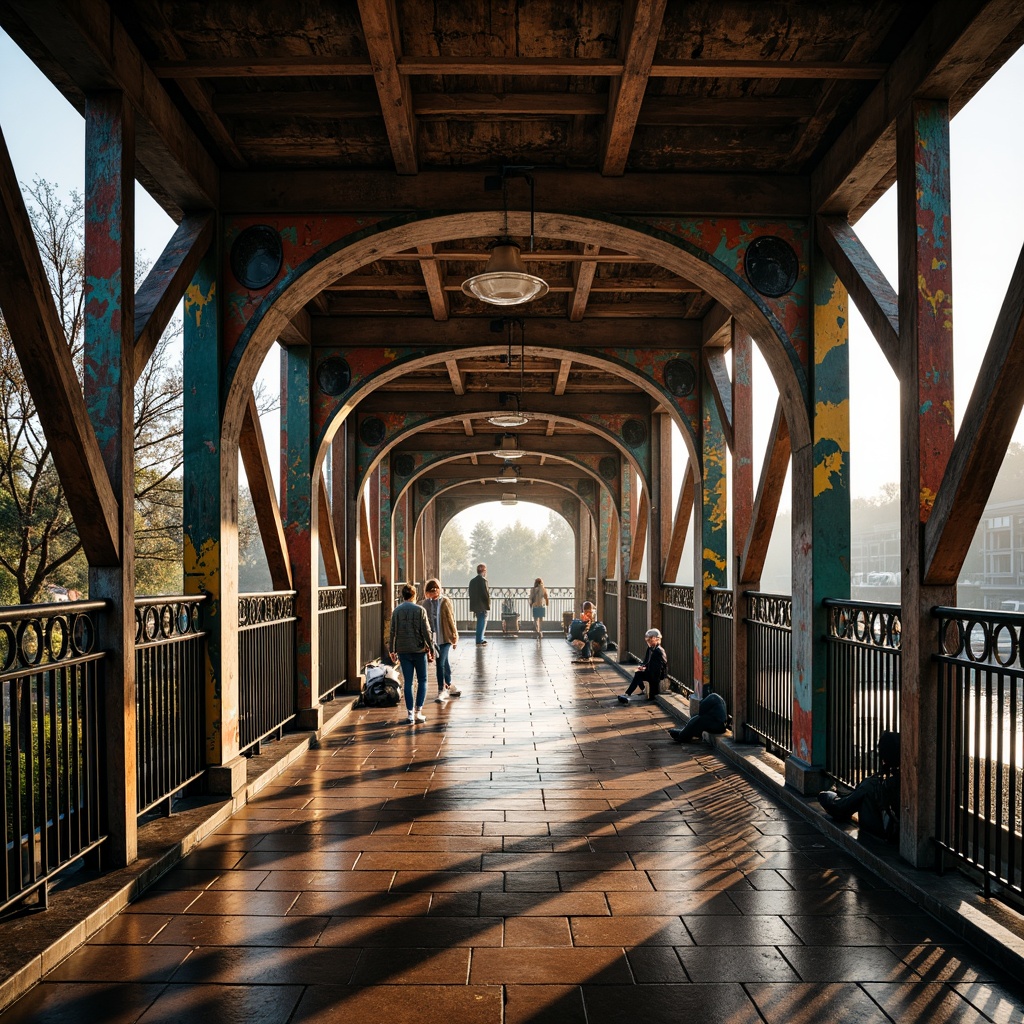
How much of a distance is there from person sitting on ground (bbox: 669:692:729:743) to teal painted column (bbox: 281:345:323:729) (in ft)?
10.1

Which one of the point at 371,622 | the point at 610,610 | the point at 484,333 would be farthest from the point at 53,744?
the point at 610,610

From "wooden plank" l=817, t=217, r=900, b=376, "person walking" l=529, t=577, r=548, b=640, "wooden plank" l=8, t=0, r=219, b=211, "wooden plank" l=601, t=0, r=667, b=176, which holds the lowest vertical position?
"person walking" l=529, t=577, r=548, b=640

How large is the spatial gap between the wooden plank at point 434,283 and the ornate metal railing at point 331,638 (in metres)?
2.80

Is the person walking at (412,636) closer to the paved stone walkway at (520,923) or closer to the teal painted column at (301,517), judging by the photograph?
the teal painted column at (301,517)

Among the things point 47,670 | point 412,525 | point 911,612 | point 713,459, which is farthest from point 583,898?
point 412,525

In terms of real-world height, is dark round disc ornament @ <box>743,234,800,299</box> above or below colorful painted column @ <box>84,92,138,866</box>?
above

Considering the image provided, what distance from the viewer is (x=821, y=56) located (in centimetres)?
445

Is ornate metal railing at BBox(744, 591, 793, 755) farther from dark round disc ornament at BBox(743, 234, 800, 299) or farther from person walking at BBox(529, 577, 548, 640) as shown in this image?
person walking at BBox(529, 577, 548, 640)

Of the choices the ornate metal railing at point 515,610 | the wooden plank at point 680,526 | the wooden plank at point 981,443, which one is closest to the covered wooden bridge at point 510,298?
the wooden plank at point 981,443

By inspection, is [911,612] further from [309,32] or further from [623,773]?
[309,32]

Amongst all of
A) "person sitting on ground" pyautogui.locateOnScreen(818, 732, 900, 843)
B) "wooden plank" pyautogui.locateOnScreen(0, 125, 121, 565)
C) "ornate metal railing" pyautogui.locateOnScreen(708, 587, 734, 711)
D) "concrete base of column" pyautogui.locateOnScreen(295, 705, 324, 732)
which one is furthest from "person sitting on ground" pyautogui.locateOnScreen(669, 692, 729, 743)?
"wooden plank" pyautogui.locateOnScreen(0, 125, 121, 565)

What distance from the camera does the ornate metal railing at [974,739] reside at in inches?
131

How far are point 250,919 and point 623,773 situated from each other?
326cm

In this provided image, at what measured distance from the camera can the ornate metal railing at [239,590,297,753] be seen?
20.1 feet
